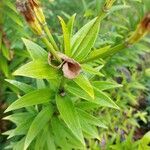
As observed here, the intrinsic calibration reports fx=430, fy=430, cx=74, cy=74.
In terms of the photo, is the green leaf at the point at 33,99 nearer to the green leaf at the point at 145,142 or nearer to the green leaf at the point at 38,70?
the green leaf at the point at 38,70

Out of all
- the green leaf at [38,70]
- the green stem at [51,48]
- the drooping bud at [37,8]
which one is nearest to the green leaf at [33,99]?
the green leaf at [38,70]

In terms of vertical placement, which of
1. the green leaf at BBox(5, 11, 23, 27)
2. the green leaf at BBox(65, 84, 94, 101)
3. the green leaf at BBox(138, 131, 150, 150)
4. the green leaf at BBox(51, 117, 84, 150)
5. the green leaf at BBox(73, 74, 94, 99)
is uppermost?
the green leaf at BBox(5, 11, 23, 27)

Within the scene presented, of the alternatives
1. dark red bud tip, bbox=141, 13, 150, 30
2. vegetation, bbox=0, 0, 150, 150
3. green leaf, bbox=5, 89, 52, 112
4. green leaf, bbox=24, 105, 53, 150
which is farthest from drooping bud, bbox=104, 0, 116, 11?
green leaf, bbox=24, 105, 53, 150

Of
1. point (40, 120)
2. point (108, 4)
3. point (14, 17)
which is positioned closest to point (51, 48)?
point (108, 4)

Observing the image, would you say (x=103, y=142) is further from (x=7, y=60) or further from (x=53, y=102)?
(x=53, y=102)

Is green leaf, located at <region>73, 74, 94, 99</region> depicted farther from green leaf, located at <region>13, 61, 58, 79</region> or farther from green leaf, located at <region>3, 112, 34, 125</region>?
green leaf, located at <region>3, 112, 34, 125</region>
